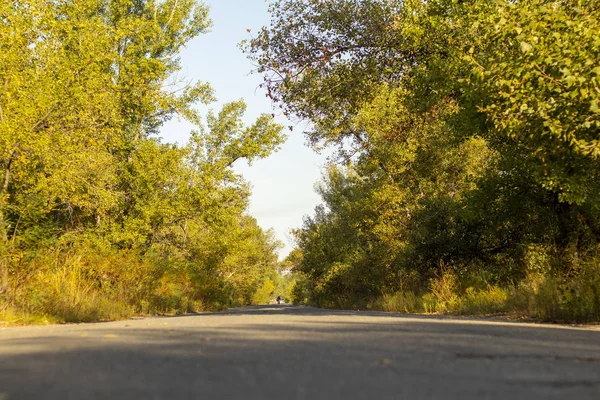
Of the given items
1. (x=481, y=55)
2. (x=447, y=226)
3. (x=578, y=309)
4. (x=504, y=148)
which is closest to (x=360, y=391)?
(x=578, y=309)

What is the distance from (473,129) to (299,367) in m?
10.2

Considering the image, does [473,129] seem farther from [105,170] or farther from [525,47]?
[105,170]

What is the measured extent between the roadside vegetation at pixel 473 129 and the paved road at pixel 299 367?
5124 mm

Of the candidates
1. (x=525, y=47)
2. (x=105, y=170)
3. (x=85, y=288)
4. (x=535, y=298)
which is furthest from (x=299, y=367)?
(x=105, y=170)

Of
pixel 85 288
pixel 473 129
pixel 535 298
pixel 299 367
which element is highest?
pixel 473 129

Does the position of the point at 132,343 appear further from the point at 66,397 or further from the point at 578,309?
the point at 578,309

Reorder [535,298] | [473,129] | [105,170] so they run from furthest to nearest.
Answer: [105,170] < [473,129] < [535,298]

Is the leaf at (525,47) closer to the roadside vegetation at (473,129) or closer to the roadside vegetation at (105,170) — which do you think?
the roadside vegetation at (473,129)

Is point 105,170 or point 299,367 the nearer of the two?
point 299,367

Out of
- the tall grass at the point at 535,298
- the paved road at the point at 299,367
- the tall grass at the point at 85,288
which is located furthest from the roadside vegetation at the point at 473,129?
the tall grass at the point at 85,288

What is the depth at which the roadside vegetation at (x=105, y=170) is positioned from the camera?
13.4 m

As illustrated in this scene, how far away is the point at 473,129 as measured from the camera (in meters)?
12.7

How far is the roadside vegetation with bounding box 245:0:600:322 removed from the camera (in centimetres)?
958

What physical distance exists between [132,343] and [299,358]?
1.85m
